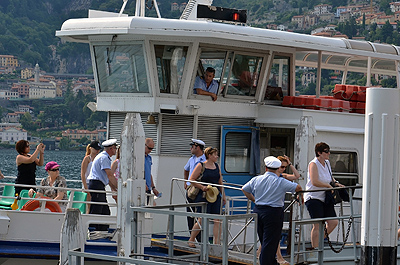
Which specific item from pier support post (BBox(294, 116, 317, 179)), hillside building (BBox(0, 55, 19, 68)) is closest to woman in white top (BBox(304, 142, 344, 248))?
pier support post (BBox(294, 116, 317, 179))

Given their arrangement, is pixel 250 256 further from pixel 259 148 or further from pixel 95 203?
pixel 259 148

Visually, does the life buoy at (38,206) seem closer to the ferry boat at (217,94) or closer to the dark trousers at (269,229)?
the ferry boat at (217,94)

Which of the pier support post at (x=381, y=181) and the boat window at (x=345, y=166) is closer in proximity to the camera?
the pier support post at (x=381, y=181)

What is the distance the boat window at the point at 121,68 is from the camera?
14.2 m

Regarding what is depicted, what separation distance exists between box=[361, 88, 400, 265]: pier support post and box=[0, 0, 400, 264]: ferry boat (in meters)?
4.05

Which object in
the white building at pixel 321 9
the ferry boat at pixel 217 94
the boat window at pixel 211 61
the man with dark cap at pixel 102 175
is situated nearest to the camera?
the man with dark cap at pixel 102 175

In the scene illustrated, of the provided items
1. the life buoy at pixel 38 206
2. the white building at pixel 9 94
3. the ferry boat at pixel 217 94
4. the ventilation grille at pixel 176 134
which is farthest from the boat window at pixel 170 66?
the white building at pixel 9 94

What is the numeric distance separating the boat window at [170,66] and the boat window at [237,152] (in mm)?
1456

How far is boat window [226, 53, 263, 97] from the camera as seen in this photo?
1488 cm

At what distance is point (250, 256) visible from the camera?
438 inches

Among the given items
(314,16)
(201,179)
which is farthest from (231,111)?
(314,16)

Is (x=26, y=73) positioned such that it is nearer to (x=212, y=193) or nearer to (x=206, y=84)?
(x=206, y=84)

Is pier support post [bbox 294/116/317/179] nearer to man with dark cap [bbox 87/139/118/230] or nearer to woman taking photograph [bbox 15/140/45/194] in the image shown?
man with dark cap [bbox 87/139/118/230]

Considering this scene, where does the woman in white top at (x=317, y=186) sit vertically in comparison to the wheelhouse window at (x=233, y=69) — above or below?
below
